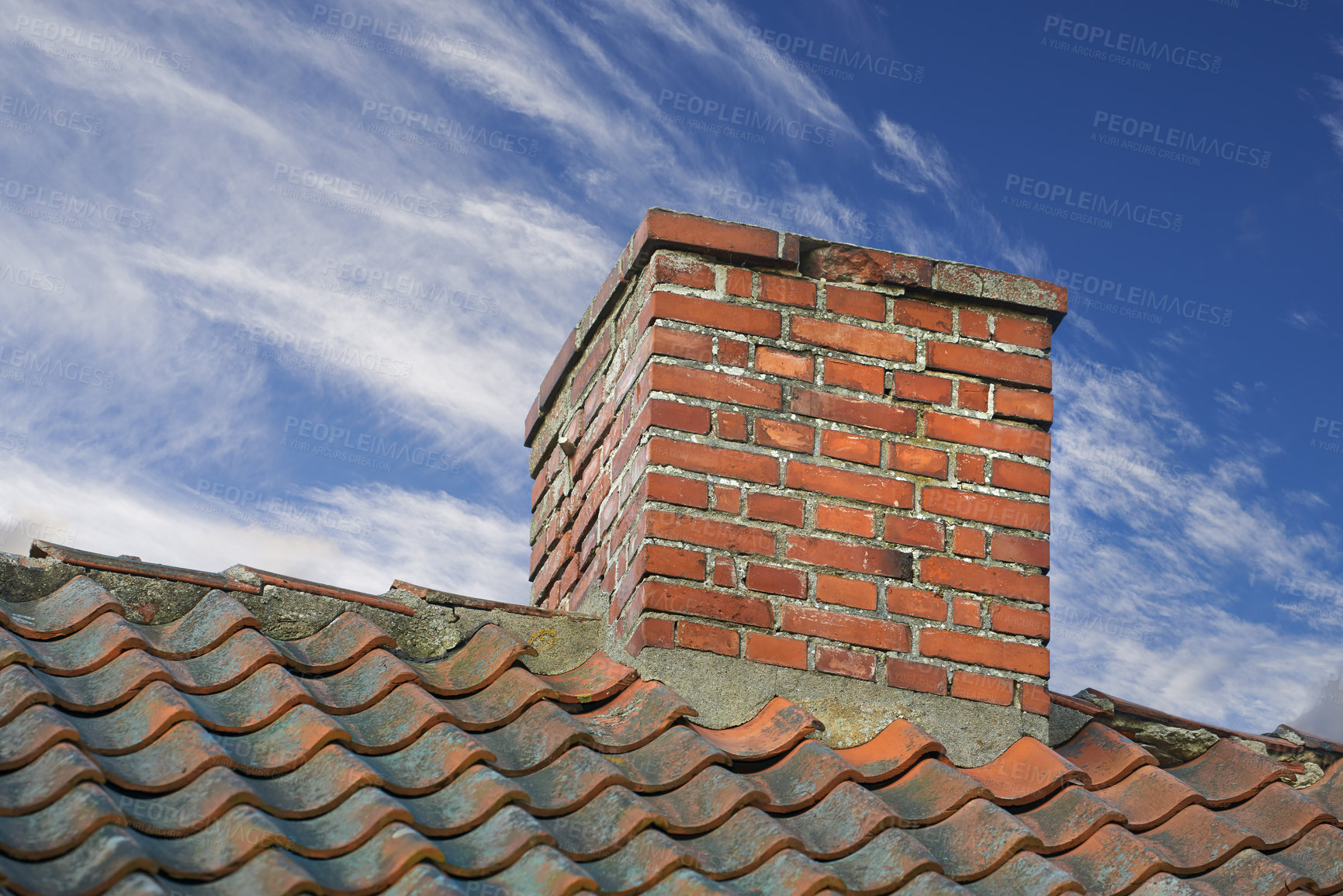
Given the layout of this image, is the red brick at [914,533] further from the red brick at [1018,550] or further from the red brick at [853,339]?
the red brick at [853,339]

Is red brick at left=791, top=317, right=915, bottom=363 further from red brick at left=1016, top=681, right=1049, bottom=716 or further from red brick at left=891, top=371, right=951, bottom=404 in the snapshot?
red brick at left=1016, top=681, right=1049, bottom=716

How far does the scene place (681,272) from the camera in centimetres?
362

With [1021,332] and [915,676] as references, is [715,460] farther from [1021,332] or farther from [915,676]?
[1021,332]

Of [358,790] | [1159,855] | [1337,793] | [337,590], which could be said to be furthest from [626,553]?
[1337,793]

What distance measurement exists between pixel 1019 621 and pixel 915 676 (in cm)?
36

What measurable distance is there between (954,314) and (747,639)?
Answer: 1.16m

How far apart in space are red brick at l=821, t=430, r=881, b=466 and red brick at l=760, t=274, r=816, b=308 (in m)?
0.38

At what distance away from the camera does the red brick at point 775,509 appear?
3402mm

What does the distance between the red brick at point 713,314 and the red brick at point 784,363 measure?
50mm

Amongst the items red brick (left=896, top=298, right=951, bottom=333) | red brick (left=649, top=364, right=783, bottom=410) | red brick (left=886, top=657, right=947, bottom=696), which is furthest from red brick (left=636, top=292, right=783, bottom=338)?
red brick (left=886, top=657, right=947, bottom=696)

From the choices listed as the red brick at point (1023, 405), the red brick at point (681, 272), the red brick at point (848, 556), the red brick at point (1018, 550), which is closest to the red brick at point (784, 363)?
the red brick at point (681, 272)

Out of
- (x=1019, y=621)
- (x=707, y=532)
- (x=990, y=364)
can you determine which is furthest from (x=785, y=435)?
(x=1019, y=621)

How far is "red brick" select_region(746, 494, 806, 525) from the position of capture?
340cm

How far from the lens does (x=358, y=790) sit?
8.11 ft
